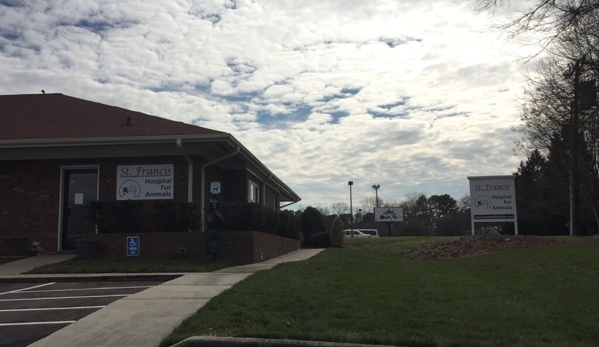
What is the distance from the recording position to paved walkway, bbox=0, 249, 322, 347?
6.54 metres

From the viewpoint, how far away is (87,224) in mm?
16875

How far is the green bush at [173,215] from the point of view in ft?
50.5

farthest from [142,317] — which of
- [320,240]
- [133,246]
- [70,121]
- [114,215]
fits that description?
[320,240]

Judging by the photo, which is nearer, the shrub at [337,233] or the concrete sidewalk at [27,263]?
the concrete sidewalk at [27,263]

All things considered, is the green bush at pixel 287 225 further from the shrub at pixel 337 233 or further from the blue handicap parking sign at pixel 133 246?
the blue handicap parking sign at pixel 133 246

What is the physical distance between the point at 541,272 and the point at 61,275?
440 inches

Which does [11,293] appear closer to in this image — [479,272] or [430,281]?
[430,281]

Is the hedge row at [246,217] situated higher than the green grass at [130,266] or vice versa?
the hedge row at [246,217]

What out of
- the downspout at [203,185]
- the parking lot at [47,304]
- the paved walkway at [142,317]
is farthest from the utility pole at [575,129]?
the downspout at [203,185]

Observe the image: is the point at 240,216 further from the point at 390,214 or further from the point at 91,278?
the point at 390,214

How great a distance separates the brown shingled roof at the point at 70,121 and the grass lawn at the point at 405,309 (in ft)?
25.1

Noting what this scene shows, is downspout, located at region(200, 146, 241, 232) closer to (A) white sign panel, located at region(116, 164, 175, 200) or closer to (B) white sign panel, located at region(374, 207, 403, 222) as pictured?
(A) white sign panel, located at region(116, 164, 175, 200)

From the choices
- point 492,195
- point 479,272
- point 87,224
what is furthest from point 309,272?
point 492,195

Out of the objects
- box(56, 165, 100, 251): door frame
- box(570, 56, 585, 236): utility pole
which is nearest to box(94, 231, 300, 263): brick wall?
box(56, 165, 100, 251): door frame
